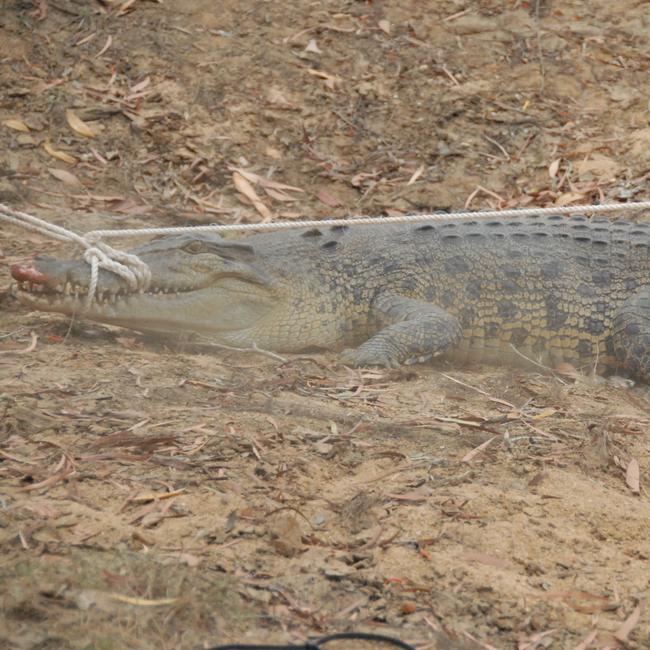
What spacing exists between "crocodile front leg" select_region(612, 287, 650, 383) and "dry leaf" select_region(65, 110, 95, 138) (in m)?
3.96

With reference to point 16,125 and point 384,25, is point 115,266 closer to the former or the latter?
point 16,125

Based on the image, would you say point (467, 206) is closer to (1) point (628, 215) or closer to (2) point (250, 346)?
(1) point (628, 215)

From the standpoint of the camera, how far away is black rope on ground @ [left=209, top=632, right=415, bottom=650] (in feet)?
8.10

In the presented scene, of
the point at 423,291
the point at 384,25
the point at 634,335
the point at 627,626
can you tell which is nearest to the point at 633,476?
the point at 627,626

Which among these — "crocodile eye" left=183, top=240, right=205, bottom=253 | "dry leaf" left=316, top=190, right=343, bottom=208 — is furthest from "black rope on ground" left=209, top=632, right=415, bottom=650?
"dry leaf" left=316, top=190, right=343, bottom=208

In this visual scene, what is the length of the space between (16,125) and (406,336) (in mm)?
3659

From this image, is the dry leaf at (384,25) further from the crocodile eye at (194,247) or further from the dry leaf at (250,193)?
the crocodile eye at (194,247)

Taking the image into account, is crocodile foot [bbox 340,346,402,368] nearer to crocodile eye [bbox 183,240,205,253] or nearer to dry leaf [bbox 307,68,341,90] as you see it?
crocodile eye [bbox 183,240,205,253]

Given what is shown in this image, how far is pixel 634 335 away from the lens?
5.36m


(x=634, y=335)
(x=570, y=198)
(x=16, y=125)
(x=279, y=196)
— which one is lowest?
(x=634, y=335)

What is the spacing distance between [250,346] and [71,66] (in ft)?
11.6

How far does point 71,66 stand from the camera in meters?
7.70

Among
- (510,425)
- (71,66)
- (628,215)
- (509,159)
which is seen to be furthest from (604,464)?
(71,66)

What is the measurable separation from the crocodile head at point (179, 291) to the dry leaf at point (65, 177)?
194 cm
